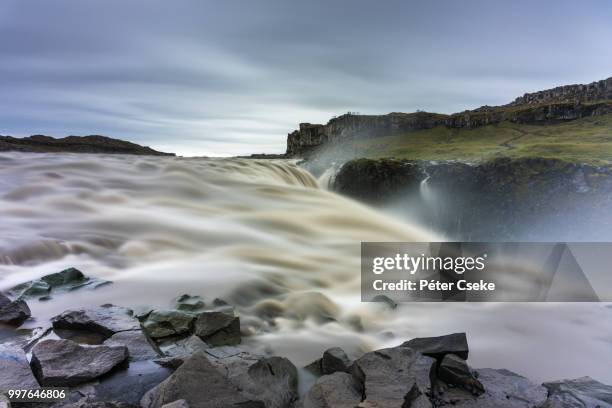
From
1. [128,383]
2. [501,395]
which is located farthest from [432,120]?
[128,383]

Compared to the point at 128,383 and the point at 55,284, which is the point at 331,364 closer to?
the point at 128,383

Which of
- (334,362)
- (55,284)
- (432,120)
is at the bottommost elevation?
(334,362)

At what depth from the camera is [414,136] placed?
102 meters

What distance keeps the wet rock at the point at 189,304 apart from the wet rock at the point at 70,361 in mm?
2272

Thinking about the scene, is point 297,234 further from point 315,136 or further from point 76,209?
point 315,136

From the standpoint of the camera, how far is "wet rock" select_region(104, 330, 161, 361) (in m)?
4.91

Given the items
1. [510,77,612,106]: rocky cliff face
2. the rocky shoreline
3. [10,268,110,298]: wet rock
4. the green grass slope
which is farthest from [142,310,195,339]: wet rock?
[510,77,612,106]: rocky cliff face

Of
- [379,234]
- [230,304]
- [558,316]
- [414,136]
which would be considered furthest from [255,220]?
[414,136]

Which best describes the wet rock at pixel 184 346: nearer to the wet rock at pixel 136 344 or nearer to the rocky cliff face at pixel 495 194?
the wet rock at pixel 136 344

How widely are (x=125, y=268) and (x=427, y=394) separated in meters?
7.71

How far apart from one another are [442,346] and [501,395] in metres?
0.87

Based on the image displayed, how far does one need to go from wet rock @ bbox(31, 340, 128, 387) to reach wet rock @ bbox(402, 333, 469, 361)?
3781 millimetres

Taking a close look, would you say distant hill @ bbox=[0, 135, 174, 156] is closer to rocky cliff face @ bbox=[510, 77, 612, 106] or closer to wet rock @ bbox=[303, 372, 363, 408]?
wet rock @ bbox=[303, 372, 363, 408]

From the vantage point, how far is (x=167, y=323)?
6062 millimetres
